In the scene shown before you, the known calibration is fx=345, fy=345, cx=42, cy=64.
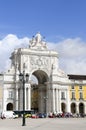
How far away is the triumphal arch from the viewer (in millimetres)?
87812

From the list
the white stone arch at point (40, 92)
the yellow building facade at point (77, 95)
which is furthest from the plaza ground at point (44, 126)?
the yellow building facade at point (77, 95)

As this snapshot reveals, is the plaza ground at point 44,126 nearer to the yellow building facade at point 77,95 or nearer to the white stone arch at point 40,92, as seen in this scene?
the white stone arch at point 40,92

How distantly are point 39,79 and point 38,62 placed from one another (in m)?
7.66

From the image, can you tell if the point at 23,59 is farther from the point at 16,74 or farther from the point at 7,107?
the point at 7,107

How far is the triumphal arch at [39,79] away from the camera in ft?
288

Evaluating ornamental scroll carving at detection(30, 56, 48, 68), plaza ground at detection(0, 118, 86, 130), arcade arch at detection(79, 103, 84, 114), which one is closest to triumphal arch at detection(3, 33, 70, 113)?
ornamental scroll carving at detection(30, 56, 48, 68)

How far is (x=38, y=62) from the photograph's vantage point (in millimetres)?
91500

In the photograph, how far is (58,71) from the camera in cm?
9444

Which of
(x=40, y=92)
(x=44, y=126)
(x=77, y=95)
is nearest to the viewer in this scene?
(x=44, y=126)

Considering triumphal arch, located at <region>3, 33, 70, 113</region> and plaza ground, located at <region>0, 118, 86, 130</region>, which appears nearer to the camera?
plaza ground, located at <region>0, 118, 86, 130</region>

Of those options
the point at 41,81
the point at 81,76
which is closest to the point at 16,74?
the point at 41,81

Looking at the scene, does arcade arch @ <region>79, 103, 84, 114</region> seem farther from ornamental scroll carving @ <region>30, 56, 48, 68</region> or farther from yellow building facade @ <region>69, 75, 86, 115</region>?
ornamental scroll carving @ <region>30, 56, 48, 68</region>

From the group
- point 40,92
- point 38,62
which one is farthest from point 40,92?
point 38,62

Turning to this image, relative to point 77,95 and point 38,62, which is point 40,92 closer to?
point 38,62
